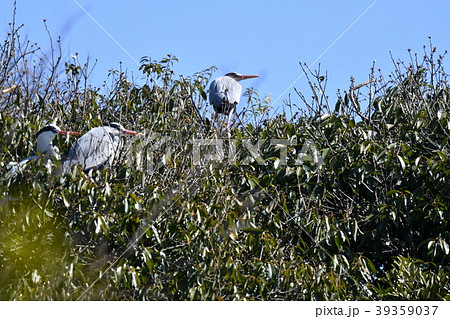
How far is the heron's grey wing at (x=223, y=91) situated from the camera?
7.80 metres

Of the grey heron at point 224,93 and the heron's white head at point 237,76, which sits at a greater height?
the heron's white head at point 237,76

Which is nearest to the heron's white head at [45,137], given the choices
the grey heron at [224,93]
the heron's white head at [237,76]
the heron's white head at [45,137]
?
the heron's white head at [45,137]

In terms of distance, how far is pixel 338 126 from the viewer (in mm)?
5309

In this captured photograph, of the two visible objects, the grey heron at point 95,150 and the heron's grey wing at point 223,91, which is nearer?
the grey heron at point 95,150

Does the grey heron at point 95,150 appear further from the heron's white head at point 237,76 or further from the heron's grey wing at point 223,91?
the heron's white head at point 237,76

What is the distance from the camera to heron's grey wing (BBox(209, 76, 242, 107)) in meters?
7.80

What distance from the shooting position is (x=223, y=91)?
310 inches

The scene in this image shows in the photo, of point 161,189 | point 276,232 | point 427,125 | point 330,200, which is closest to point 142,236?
point 161,189

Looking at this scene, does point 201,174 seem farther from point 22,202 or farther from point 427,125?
point 427,125

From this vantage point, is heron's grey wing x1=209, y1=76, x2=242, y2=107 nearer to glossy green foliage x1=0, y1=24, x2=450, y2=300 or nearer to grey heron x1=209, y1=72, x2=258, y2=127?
grey heron x1=209, y1=72, x2=258, y2=127
